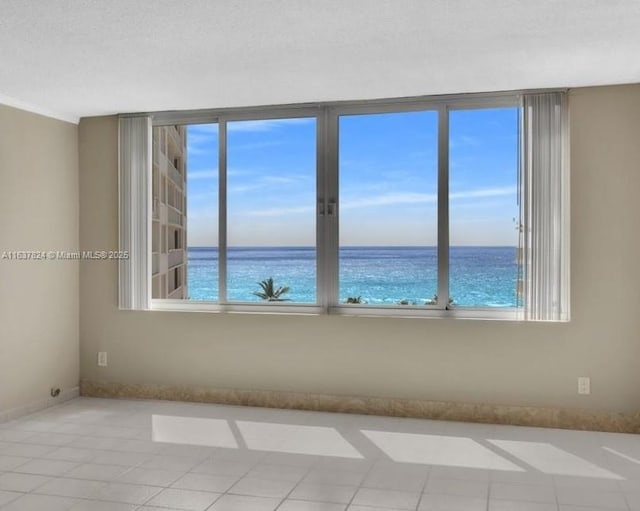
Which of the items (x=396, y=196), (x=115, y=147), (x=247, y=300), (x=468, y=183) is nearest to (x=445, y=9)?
(x=247, y=300)

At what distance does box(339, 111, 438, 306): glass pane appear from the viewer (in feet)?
29.5

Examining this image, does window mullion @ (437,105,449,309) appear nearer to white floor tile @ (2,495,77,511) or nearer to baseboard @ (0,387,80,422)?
white floor tile @ (2,495,77,511)

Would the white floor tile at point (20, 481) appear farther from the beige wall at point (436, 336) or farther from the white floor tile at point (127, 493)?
the beige wall at point (436, 336)

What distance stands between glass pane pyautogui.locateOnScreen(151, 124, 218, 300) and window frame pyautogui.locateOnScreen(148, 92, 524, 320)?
0.49ft

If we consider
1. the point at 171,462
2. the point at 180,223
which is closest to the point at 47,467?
the point at 171,462

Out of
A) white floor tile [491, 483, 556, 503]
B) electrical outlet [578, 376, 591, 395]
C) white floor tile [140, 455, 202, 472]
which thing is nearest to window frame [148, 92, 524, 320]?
electrical outlet [578, 376, 591, 395]

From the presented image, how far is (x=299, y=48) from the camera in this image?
3498 millimetres

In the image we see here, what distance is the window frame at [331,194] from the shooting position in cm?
469

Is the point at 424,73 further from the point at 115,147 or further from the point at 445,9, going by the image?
the point at 115,147

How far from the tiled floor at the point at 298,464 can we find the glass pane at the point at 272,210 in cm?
124

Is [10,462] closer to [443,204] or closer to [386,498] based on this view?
[386,498]

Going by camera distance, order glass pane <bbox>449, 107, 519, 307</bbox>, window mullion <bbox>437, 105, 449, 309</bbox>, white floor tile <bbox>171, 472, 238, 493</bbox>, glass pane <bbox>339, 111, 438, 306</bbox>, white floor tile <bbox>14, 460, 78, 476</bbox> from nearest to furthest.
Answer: white floor tile <bbox>171, 472, 238, 493</bbox>
white floor tile <bbox>14, 460, 78, 476</bbox>
window mullion <bbox>437, 105, 449, 309</bbox>
glass pane <bbox>339, 111, 438, 306</bbox>
glass pane <bbox>449, 107, 519, 307</bbox>

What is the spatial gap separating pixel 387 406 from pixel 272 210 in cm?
366

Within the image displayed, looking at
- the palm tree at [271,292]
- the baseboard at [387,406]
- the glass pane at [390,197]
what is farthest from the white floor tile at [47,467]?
the glass pane at [390,197]
